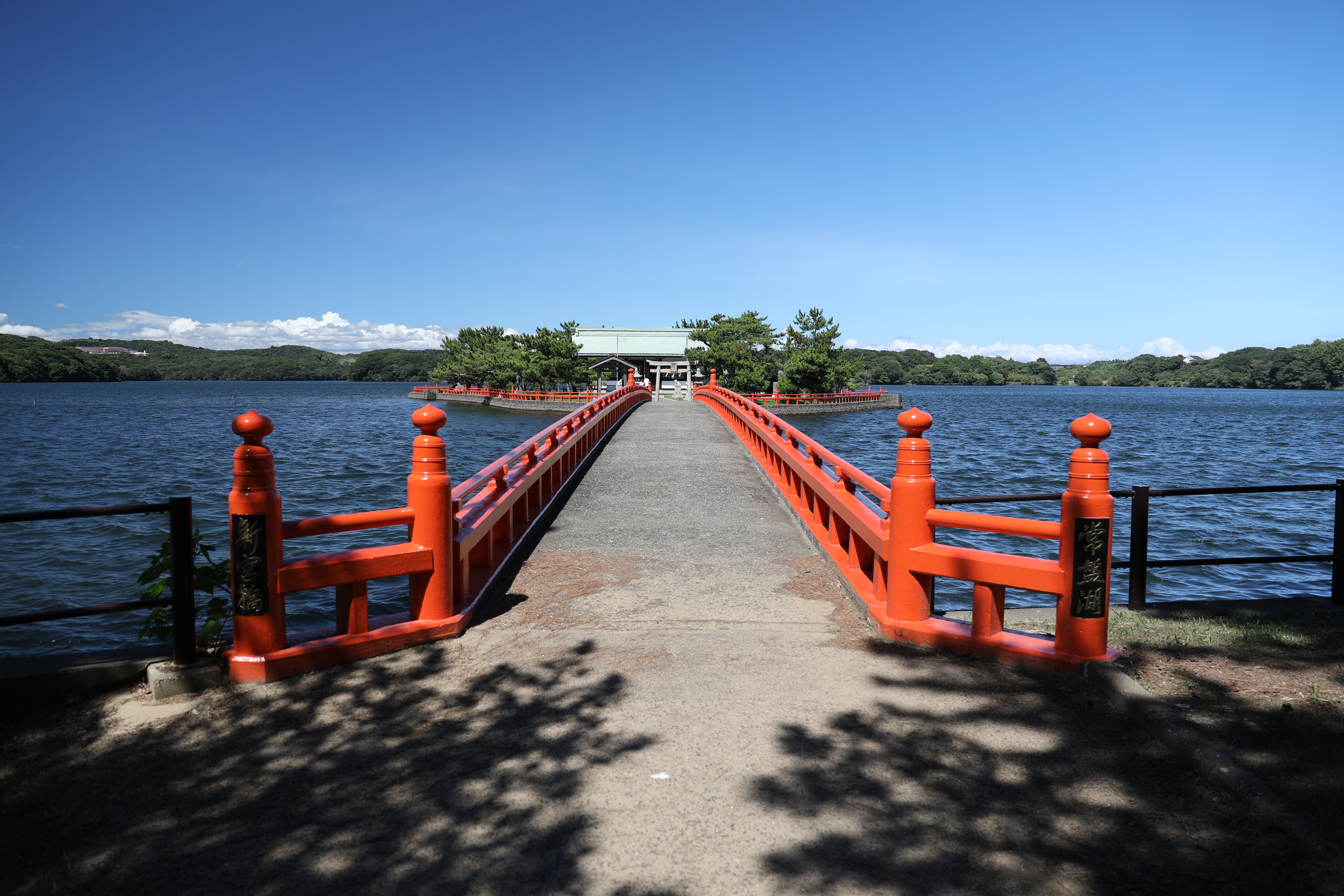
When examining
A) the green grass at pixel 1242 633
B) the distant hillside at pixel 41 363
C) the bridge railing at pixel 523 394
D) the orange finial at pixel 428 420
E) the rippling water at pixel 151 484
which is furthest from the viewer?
the distant hillside at pixel 41 363

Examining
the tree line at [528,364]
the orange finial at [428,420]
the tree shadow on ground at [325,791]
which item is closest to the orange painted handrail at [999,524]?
the tree shadow on ground at [325,791]

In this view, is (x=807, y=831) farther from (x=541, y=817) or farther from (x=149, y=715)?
(x=149, y=715)

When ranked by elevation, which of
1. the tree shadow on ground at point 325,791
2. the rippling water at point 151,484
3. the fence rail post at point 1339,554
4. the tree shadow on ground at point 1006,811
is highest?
the fence rail post at point 1339,554

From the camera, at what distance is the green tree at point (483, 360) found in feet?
262

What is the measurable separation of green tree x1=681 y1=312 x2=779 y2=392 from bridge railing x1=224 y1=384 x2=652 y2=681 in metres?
66.5

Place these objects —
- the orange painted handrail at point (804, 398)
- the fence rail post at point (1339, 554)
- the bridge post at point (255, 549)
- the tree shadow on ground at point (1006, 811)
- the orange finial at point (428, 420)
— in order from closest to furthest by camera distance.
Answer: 1. the tree shadow on ground at point (1006, 811)
2. the bridge post at point (255, 549)
3. the orange finial at point (428, 420)
4. the fence rail post at point (1339, 554)
5. the orange painted handrail at point (804, 398)

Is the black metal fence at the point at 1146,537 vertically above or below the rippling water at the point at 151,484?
above

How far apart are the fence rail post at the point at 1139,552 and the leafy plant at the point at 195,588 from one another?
20.1ft

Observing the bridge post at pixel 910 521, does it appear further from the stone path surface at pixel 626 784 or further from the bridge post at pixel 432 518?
the bridge post at pixel 432 518

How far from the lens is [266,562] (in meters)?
4.22

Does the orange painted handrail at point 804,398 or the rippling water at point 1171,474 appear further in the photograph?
the orange painted handrail at point 804,398

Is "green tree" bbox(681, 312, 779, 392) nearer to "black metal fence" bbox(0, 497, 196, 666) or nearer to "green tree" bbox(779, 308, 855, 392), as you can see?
"green tree" bbox(779, 308, 855, 392)

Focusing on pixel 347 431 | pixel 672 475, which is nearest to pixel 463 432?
pixel 347 431

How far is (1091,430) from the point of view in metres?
4.06
